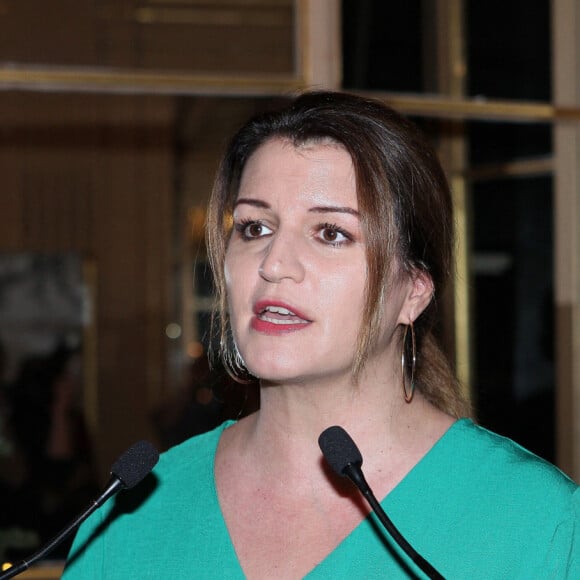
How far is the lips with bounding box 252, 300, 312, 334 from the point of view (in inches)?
57.4

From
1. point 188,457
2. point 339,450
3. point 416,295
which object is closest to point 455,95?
point 416,295

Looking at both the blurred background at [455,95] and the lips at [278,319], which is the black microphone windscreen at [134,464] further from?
the blurred background at [455,95]

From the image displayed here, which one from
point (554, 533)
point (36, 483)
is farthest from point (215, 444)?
point (36, 483)

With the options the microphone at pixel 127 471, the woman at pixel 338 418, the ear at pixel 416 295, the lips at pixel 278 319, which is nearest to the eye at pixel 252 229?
the woman at pixel 338 418

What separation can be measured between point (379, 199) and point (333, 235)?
0.29ft

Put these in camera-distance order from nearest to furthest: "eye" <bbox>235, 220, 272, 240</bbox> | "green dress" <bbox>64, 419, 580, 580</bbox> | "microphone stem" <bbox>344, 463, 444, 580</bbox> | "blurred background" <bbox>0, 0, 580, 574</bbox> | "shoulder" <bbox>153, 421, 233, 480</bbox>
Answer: "microphone stem" <bbox>344, 463, 444, 580</bbox>
"green dress" <bbox>64, 419, 580, 580</bbox>
"eye" <bbox>235, 220, 272, 240</bbox>
"shoulder" <bbox>153, 421, 233, 480</bbox>
"blurred background" <bbox>0, 0, 580, 574</bbox>

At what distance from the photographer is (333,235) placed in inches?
58.7

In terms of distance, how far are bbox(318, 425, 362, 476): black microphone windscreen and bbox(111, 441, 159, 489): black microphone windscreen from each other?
230 mm

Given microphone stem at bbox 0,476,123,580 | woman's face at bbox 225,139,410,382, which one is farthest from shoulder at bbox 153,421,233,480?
microphone stem at bbox 0,476,123,580

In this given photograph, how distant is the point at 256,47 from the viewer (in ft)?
11.6

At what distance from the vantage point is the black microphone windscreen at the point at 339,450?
1.26 meters

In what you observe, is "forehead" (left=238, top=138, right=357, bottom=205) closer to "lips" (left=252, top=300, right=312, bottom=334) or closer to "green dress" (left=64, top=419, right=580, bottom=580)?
"lips" (left=252, top=300, right=312, bottom=334)

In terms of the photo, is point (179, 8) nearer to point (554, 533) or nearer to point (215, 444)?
point (215, 444)

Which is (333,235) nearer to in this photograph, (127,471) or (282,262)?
(282,262)
